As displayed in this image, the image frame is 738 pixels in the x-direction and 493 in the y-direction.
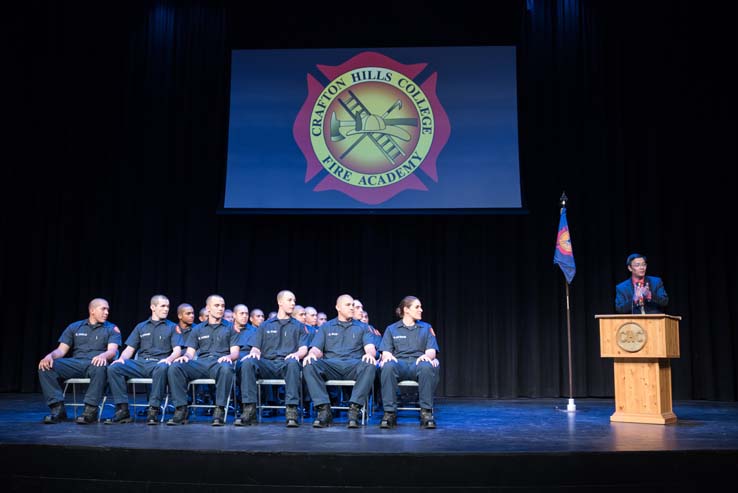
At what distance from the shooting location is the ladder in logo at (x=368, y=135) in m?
8.38

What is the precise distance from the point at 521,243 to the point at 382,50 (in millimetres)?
3090

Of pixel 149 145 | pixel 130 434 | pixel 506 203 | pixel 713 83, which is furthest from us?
pixel 149 145

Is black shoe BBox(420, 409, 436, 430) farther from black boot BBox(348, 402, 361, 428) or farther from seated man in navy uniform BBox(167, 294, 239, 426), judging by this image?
seated man in navy uniform BBox(167, 294, 239, 426)

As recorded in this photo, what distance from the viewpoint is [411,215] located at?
8953 millimetres

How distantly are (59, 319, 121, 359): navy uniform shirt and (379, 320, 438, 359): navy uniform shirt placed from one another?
96.8 inches

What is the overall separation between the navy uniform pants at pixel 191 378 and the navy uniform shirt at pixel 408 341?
1.32m

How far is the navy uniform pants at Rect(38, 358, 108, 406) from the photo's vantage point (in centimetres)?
562

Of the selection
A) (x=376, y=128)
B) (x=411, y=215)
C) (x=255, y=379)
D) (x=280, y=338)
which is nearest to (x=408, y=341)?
(x=280, y=338)

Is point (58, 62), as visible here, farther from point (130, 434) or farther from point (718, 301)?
point (718, 301)

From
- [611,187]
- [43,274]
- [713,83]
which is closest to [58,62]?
[43,274]

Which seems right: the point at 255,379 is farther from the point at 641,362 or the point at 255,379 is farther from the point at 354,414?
the point at 641,362

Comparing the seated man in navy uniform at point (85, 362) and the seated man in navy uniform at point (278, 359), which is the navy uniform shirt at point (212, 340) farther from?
the seated man in navy uniform at point (85, 362)

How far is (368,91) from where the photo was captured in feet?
28.2

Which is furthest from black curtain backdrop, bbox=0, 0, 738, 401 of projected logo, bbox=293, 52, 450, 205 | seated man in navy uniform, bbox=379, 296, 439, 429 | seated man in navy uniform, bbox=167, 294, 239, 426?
seated man in navy uniform, bbox=379, 296, 439, 429
